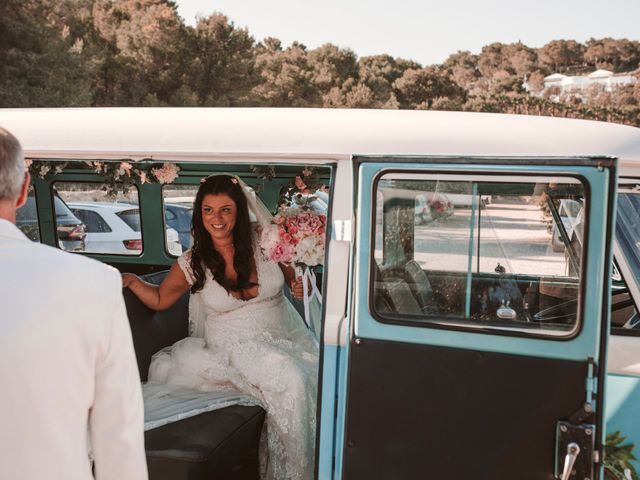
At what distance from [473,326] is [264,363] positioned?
64.5 inches

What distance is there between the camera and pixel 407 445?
2.71 m

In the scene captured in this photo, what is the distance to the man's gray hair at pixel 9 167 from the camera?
164 centimetres

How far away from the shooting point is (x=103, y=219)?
6168 millimetres

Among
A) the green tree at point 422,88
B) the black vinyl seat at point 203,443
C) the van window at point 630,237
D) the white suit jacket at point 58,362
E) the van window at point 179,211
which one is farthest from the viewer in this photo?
the green tree at point 422,88

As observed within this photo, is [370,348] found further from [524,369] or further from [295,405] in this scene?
[295,405]

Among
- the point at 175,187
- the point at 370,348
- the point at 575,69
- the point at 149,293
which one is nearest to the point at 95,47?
the point at 175,187

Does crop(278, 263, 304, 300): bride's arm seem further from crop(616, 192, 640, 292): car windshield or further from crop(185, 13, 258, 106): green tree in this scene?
crop(185, 13, 258, 106): green tree

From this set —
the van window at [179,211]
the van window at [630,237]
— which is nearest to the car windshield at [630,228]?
the van window at [630,237]

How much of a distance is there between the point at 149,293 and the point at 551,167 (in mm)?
2695

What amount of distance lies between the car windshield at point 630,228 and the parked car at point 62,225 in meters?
4.81

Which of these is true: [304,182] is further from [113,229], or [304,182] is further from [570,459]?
[113,229]

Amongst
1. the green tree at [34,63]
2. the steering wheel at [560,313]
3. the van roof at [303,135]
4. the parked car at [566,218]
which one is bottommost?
the steering wheel at [560,313]

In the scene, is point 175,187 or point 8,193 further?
point 175,187

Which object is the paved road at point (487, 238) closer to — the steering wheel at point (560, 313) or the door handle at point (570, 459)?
the steering wheel at point (560, 313)
